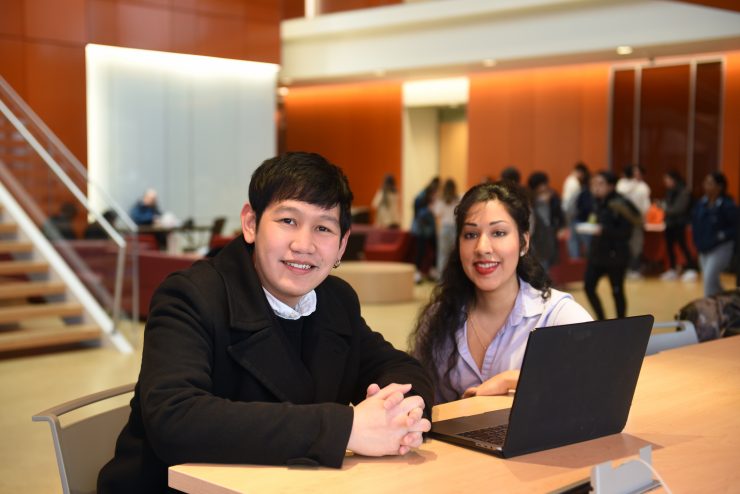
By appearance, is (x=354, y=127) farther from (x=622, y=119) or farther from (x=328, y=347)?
(x=328, y=347)

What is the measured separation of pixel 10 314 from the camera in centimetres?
861

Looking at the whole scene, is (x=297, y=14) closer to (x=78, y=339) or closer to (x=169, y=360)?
(x=78, y=339)

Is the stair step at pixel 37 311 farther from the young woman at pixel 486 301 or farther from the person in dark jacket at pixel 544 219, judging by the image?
the young woman at pixel 486 301

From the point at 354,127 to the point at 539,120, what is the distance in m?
5.49

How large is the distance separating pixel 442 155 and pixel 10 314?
574 inches

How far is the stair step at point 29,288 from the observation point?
8.83m

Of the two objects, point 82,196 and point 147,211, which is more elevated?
point 82,196

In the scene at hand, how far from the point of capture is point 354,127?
22.2 meters

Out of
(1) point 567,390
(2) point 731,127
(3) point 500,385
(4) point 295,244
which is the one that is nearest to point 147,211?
(2) point 731,127

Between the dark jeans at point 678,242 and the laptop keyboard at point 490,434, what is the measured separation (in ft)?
42.3

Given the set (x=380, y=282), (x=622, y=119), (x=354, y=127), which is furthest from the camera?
(x=354, y=127)

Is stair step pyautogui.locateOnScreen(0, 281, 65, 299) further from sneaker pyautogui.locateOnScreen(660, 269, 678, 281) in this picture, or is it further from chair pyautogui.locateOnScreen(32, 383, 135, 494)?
sneaker pyautogui.locateOnScreen(660, 269, 678, 281)

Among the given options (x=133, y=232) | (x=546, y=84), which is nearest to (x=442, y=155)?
(x=546, y=84)

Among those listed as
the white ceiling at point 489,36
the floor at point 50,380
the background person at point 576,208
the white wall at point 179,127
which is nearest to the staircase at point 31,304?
the floor at point 50,380
